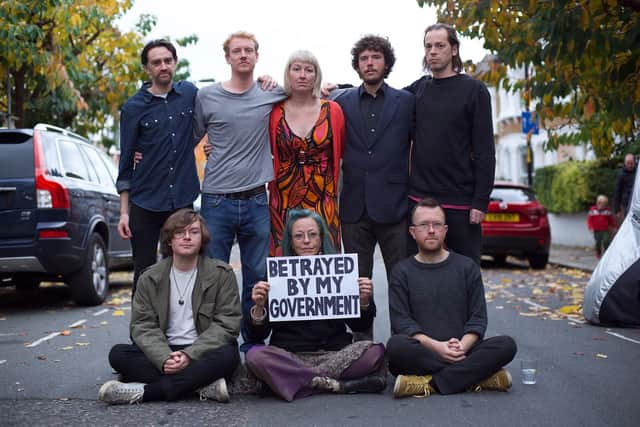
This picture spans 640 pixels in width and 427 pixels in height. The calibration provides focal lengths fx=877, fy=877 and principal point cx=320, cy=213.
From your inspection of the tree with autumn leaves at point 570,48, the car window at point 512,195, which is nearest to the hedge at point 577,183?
the car window at point 512,195

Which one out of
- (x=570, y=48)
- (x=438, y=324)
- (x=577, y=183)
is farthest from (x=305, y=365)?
(x=577, y=183)

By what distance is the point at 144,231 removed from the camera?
6188mm

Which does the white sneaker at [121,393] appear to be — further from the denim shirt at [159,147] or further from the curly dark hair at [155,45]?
the curly dark hair at [155,45]

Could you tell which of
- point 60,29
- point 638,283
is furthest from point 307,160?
point 60,29

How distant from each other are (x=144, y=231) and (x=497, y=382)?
262cm

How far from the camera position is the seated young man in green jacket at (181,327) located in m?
5.25

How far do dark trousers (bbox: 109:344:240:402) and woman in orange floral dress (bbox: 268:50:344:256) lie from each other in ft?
3.75

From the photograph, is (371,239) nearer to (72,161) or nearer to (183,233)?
(183,233)

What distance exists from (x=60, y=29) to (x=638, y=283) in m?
11.1

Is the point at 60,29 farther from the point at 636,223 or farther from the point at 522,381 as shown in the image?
the point at 522,381

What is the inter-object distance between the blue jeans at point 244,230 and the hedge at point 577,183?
15740 mm

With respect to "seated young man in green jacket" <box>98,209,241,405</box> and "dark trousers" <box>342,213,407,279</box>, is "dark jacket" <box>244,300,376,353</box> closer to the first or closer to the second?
"seated young man in green jacket" <box>98,209,241,405</box>

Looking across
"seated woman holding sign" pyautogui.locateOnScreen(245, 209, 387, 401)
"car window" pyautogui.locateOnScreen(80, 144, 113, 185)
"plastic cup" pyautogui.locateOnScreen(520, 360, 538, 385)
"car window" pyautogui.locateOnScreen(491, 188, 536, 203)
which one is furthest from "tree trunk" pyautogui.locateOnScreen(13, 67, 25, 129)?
"plastic cup" pyautogui.locateOnScreen(520, 360, 538, 385)

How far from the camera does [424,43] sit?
237 inches
